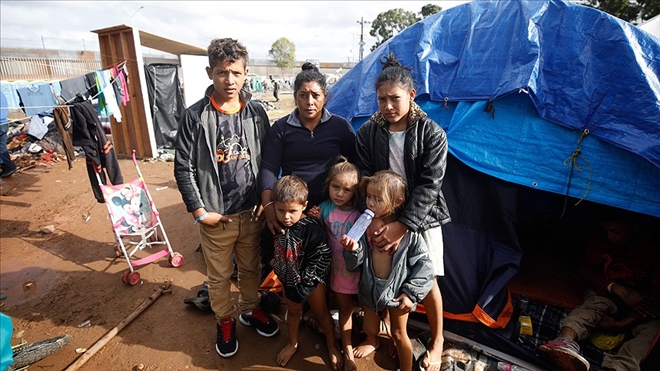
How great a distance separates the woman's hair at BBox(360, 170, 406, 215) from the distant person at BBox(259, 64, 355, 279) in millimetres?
467

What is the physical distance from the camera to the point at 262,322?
303 centimetres

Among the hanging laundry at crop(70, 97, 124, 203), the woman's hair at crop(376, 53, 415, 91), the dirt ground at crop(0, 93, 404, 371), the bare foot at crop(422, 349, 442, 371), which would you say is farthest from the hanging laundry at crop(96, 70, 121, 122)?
the bare foot at crop(422, 349, 442, 371)

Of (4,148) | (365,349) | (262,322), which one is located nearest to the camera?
(365,349)

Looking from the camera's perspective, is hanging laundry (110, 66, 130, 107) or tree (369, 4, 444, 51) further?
tree (369, 4, 444, 51)

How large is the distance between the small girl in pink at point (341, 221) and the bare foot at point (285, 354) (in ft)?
1.39

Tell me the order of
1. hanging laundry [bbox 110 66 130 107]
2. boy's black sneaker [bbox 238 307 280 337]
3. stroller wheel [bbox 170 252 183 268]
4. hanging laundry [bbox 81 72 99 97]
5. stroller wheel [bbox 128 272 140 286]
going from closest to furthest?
boy's black sneaker [bbox 238 307 280 337] → stroller wheel [bbox 128 272 140 286] → stroller wheel [bbox 170 252 183 268] → hanging laundry [bbox 81 72 99 97] → hanging laundry [bbox 110 66 130 107]

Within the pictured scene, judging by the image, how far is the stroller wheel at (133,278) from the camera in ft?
12.4

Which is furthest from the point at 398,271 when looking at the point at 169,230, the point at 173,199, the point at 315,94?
the point at 173,199

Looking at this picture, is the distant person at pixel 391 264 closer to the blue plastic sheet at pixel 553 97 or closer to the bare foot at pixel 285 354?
the bare foot at pixel 285 354

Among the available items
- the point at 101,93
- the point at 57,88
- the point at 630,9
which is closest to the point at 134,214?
the point at 57,88

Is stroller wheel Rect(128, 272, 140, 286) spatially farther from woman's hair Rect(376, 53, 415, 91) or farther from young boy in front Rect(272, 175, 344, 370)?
woman's hair Rect(376, 53, 415, 91)

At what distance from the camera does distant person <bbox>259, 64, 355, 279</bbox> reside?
8.35 feet

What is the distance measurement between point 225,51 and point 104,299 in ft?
9.63

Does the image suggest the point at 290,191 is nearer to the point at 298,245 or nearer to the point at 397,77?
the point at 298,245
